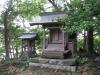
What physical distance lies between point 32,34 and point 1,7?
10.9 feet

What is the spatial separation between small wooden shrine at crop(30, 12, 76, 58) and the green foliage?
6.98 feet

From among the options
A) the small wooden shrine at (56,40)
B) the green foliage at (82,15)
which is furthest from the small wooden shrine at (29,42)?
the green foliage at (82,15)

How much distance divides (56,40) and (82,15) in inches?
174

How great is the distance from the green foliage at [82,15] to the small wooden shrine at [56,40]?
2129mm

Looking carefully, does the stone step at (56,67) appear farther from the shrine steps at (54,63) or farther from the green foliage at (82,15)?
the green foliage at (82,15)

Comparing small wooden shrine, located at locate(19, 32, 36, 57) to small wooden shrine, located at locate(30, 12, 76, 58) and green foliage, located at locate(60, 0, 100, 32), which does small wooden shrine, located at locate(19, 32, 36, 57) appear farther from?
green foliage, located at locate(60, 0, 100, 32)

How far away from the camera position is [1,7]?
1694 cm

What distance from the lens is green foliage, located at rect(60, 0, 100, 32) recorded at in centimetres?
966

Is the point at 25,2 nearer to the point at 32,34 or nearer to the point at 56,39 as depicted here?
the point at 32,34

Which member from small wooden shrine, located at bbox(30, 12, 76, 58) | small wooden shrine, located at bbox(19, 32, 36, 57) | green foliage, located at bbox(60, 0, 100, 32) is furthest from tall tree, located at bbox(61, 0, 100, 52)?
small wooden shrine, located at bbox(19, 32, 36, 57)

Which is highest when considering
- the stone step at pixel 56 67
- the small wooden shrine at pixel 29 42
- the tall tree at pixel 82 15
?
the tall tree at pixel 82 15

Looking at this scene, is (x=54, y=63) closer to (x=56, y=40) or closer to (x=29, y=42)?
(x=56, y=40)

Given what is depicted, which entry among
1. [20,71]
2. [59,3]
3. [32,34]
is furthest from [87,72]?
[59,3]

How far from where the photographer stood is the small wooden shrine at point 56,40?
13.3 meters
